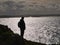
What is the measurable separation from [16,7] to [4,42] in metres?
1.23

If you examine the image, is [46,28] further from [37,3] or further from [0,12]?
[0,12]

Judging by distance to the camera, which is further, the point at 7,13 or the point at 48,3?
the point at 48,3

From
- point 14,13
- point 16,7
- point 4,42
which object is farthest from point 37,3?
point 4,42

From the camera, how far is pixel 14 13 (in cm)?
488

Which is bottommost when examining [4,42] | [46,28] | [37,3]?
[46,28]

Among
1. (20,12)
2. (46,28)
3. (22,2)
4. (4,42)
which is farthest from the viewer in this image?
(46,28)

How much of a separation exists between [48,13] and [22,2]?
2.88ft

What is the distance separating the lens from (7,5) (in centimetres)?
546

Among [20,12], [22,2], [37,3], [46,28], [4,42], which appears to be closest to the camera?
[4,42]

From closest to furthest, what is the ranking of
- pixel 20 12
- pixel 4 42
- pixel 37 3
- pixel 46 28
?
pixel 4 42 < pixel 20 12 < pixel 37 3 < pixel 46 28

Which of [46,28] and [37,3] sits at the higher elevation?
[37,3]

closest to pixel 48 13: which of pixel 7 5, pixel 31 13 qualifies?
pixel 31 13

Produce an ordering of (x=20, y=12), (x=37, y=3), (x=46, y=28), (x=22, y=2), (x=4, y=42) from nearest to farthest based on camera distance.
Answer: (x=4, y=42) < (x=20, y=12) < (x=22, y=2) < (x=37, y=3) < (x=46, y=28)

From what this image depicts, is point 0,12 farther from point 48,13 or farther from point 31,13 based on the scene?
point 48,13
